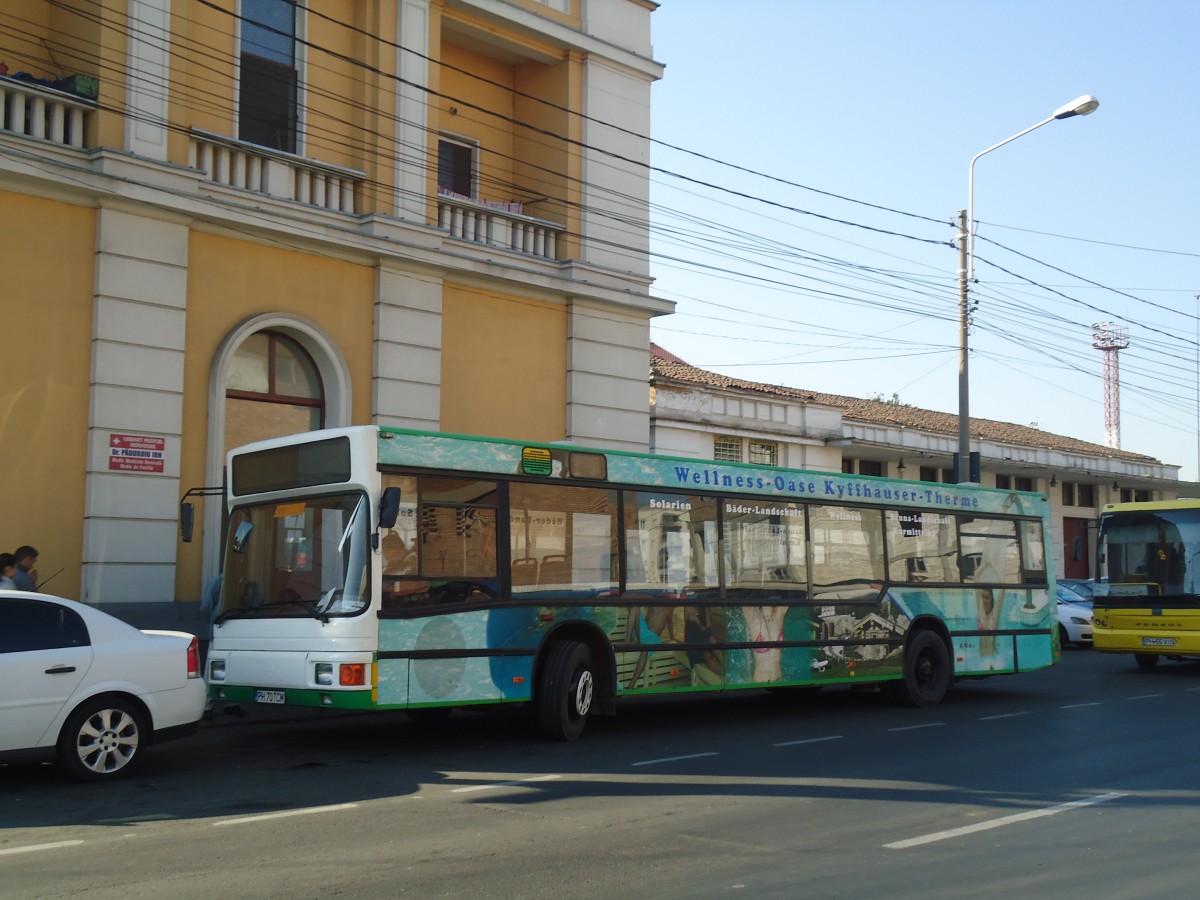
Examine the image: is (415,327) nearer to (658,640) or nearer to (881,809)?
(658,640)

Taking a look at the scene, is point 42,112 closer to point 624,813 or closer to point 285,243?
point 285,243

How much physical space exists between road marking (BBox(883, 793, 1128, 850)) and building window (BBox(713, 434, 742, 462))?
74.0ft

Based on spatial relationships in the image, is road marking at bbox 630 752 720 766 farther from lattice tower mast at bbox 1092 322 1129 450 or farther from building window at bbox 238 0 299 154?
lattice tower mast at bbox 1092 322 1129 450

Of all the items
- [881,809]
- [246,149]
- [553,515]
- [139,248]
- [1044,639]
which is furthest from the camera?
[1044,639]

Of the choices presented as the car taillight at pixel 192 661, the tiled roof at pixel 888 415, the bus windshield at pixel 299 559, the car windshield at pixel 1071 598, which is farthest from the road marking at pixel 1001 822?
the tiled roof at pixel 888 415

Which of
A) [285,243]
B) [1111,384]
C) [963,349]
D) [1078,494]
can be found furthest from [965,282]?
[1111,384]

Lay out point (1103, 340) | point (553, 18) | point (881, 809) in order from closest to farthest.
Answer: point (881, 809), point (553, 18), point (1103, 340)

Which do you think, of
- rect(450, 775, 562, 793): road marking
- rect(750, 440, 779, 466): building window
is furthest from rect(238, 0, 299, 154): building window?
rect(750, 440, 779, 466): building window

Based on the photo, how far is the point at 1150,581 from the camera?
21.2 m

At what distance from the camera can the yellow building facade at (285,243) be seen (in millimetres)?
15180

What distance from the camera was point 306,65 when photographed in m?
18.2

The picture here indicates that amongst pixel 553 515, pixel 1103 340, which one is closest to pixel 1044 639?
pixel 553 515

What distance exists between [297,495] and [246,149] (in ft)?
23.1

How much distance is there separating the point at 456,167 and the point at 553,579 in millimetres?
10224
